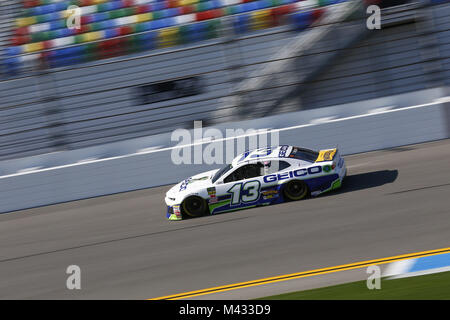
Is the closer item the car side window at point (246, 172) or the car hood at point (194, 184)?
the car side window at point (246, 172)

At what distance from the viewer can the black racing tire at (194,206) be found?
39.2ft

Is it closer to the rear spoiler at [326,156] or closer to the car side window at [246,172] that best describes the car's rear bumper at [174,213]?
the car side window at [246,172]

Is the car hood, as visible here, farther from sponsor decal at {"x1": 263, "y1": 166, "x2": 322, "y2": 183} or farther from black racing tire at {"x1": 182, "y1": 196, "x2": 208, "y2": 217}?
sponsor decal at {"x1": 263, "y1": 166, "x2": 322, "y2": 183}

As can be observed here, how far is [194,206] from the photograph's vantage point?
39.4 ft

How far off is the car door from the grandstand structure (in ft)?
11.6

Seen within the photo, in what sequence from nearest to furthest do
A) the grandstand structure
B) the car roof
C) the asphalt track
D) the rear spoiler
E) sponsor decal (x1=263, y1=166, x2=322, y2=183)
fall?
the asphalt track, sponsor decal (x1=263, y1=166, x2=322, y2=183), the rear spoiler, the car roof, the grandstand structure

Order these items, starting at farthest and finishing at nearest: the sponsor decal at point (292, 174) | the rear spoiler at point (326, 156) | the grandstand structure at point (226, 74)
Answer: the grandstand structure at point (226, 74) → the rear spoiler at point (326, 156) → the sponsor decal at point (292, 174)

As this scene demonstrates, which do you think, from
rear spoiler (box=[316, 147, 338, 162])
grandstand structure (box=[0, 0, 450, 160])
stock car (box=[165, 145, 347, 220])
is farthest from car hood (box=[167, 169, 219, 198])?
grandstand structure (box=[0, 0, 450, 160])

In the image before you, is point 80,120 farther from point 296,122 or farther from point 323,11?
point 323,11

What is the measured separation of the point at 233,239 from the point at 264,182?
160 cm

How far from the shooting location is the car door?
11.6 meters

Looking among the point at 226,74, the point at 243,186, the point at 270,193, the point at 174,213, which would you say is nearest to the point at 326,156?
the point at 270,193

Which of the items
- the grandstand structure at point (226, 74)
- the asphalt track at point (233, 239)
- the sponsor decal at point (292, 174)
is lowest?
the asphalt track at point (233, 239)

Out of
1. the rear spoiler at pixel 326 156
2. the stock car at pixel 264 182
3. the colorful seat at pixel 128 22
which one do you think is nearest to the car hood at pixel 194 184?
the stock car at pixel 264 182
